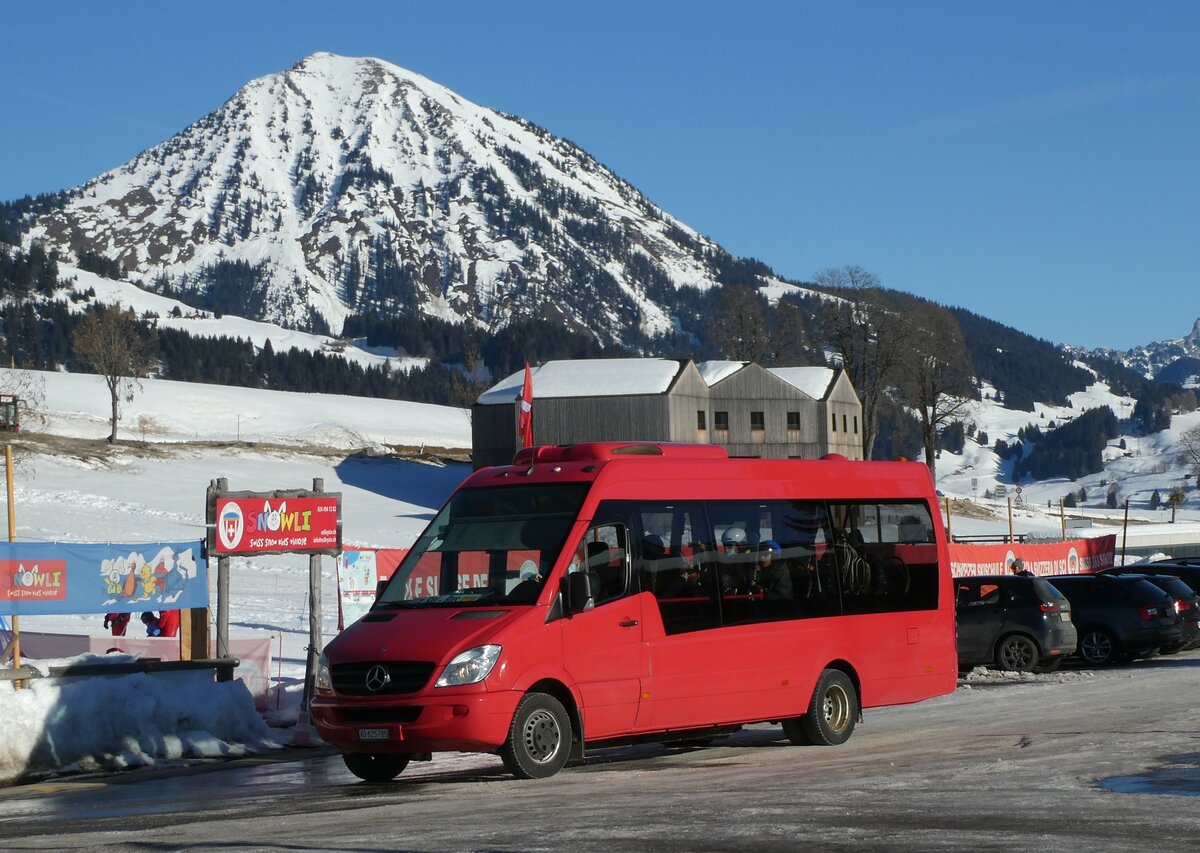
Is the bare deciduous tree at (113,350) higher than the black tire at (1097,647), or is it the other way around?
the bare deciduous tree at (113,350)

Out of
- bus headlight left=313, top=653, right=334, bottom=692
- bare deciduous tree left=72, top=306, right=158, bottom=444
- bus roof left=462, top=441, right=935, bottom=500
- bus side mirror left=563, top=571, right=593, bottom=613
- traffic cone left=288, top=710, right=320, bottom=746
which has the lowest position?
traffic cone left=288, top=710, right=320, bottom=746

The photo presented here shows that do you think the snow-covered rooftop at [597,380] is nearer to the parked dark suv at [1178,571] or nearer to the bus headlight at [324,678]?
the parked dark suv at [1178,571]

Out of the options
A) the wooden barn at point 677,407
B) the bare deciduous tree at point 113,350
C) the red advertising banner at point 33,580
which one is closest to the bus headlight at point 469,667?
the red advertising banner at point 33,580

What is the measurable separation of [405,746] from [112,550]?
19.1ft

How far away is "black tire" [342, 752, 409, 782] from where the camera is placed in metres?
12.4

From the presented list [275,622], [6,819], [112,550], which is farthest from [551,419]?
[6,819]

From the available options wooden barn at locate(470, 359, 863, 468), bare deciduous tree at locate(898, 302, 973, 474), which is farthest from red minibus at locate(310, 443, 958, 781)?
bare deciduous tree at locate(898, 302, 973, 474)

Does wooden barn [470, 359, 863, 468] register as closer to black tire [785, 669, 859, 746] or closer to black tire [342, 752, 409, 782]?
black tire [785, 669, 859, 746]

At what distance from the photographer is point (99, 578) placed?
1581cm

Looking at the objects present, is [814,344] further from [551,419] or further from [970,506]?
[551,419]

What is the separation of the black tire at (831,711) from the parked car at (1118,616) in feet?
35.8

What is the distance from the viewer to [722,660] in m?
13.4

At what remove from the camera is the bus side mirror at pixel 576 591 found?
12.1 m

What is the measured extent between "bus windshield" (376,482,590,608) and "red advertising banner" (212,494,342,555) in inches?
208
